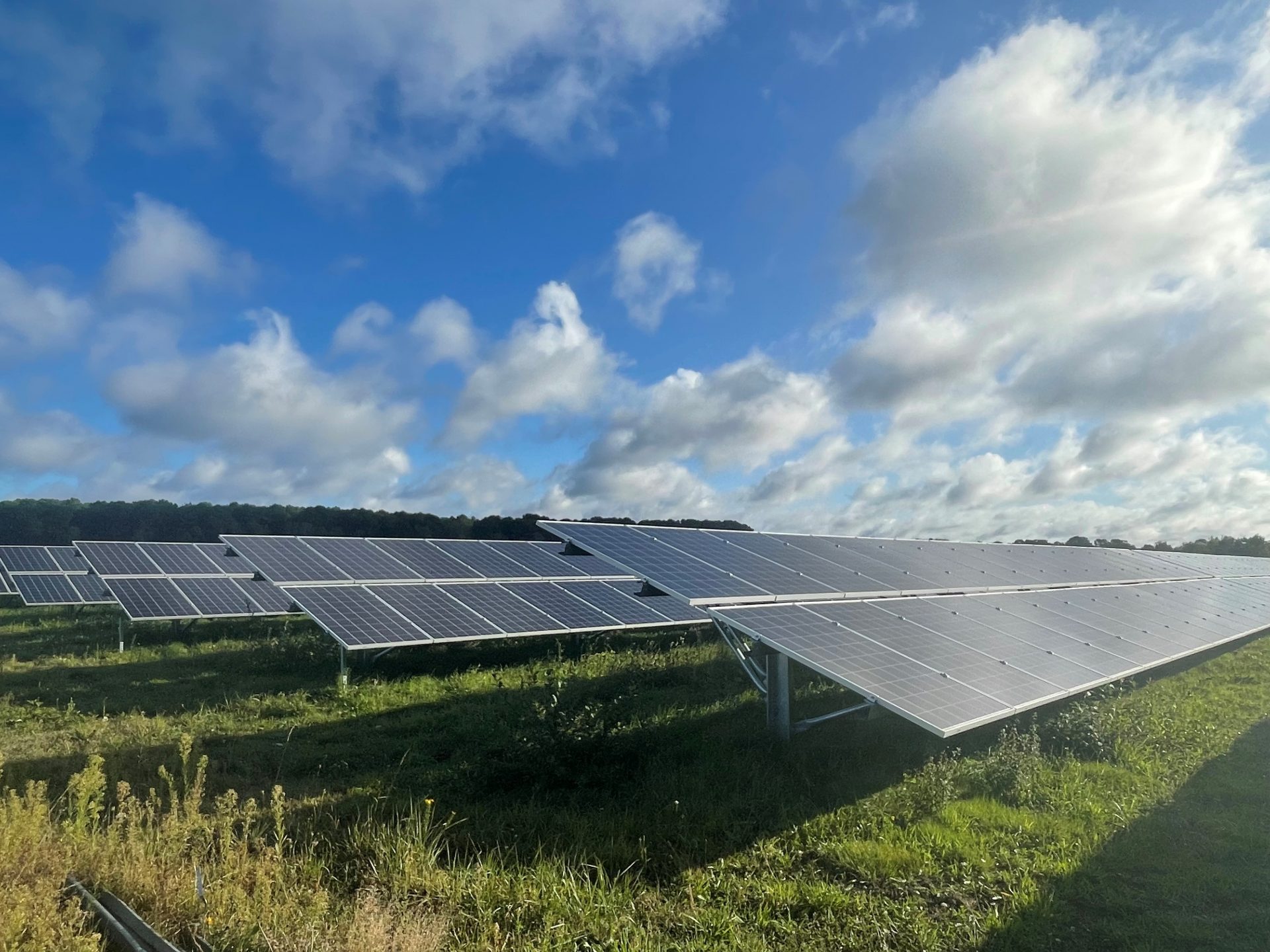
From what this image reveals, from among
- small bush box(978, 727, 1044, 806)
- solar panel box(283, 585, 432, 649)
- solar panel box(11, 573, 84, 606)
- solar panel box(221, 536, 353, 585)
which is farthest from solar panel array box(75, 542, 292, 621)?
small bush box(978, 727, 1044, 806)

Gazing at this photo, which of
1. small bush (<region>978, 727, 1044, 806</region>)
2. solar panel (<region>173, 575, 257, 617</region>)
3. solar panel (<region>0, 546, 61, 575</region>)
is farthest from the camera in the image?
solar panel (<region>0, 546, 61, 575</region>)

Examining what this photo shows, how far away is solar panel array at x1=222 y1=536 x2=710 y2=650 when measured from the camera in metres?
15.2

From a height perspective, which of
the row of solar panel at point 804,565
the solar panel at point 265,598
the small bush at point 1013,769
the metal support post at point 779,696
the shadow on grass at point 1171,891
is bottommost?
the shadow on grass at point 1171,891

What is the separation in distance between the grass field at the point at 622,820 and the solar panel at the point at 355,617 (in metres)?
1.03

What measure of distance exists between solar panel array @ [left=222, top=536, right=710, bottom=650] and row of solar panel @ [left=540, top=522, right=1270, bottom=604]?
1.07 m

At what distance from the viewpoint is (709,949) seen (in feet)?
17.7

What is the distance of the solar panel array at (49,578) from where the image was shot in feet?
81.0

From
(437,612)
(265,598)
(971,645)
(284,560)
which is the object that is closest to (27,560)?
(265,598)

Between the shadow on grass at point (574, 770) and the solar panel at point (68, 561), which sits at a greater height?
the solar panel at point (68, 561)

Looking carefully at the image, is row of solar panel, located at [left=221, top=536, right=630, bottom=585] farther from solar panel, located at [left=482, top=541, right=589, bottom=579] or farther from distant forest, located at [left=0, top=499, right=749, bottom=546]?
distant forest, located at [left=0, top=499, right=749, bottom=546]

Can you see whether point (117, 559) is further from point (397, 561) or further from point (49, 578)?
point (397, 561)

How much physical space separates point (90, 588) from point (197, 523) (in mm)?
29637

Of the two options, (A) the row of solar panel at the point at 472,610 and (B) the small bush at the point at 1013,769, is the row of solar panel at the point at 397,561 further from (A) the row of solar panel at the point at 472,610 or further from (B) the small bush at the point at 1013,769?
(B) the small bush at the point at 1013,769

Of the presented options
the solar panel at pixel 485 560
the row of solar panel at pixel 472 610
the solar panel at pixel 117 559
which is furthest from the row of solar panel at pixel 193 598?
the solar panel at pixel 485 560
